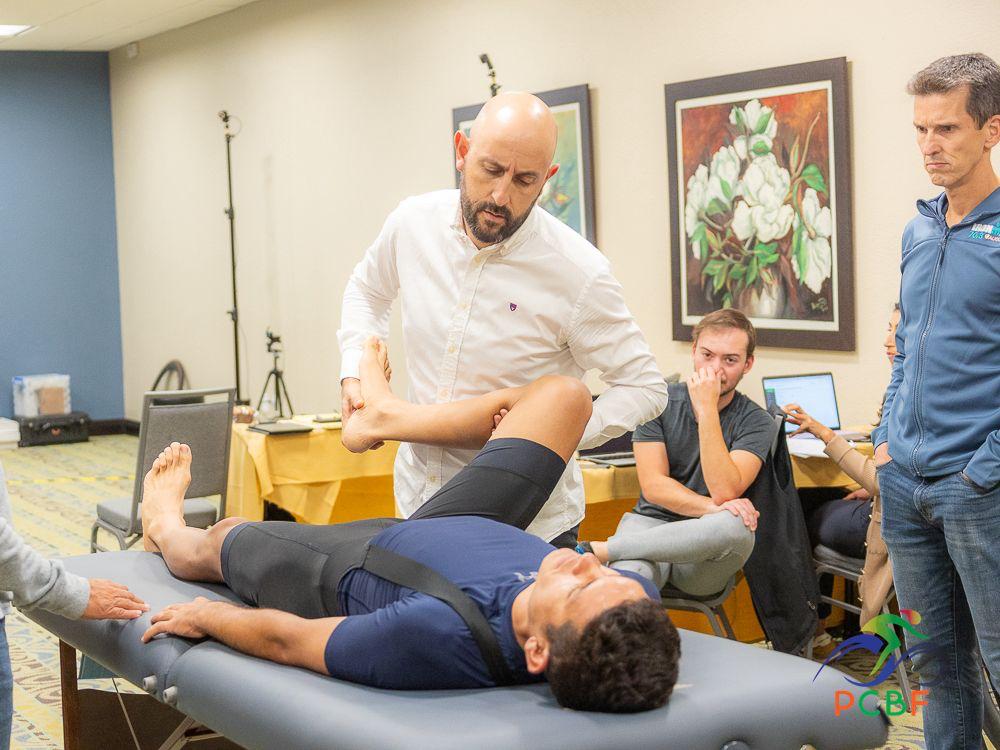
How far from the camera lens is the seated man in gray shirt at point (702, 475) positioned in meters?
2.96

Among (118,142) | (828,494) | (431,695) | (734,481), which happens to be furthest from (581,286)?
(118,142)

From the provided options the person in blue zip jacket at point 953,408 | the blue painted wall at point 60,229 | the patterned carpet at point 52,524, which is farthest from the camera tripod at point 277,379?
the person in blue zip jacket at point 953,408

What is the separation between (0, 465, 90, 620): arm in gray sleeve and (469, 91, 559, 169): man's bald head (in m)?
0.94

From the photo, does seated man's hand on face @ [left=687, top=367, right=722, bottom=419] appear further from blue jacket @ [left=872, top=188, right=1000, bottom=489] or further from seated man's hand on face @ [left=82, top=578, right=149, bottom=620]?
seated man's hand on face @ [left=82, top=578, right=149, bottom=620]

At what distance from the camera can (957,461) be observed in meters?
2.07

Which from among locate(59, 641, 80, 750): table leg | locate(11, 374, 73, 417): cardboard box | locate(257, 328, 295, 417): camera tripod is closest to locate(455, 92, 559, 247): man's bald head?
locate(59, 641, 80, 750): table leg

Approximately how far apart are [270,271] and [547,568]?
18.9 feet

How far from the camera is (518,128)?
6.35ft

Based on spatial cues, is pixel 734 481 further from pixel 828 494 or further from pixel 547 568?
pixel 547 568

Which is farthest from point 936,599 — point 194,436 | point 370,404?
point 194,436

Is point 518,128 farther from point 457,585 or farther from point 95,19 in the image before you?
point 95,19

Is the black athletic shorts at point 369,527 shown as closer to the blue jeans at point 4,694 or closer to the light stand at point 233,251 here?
the blue jeans at point 4,694

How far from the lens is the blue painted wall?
28.2 feet

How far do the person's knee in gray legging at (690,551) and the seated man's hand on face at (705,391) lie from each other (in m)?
0.33
